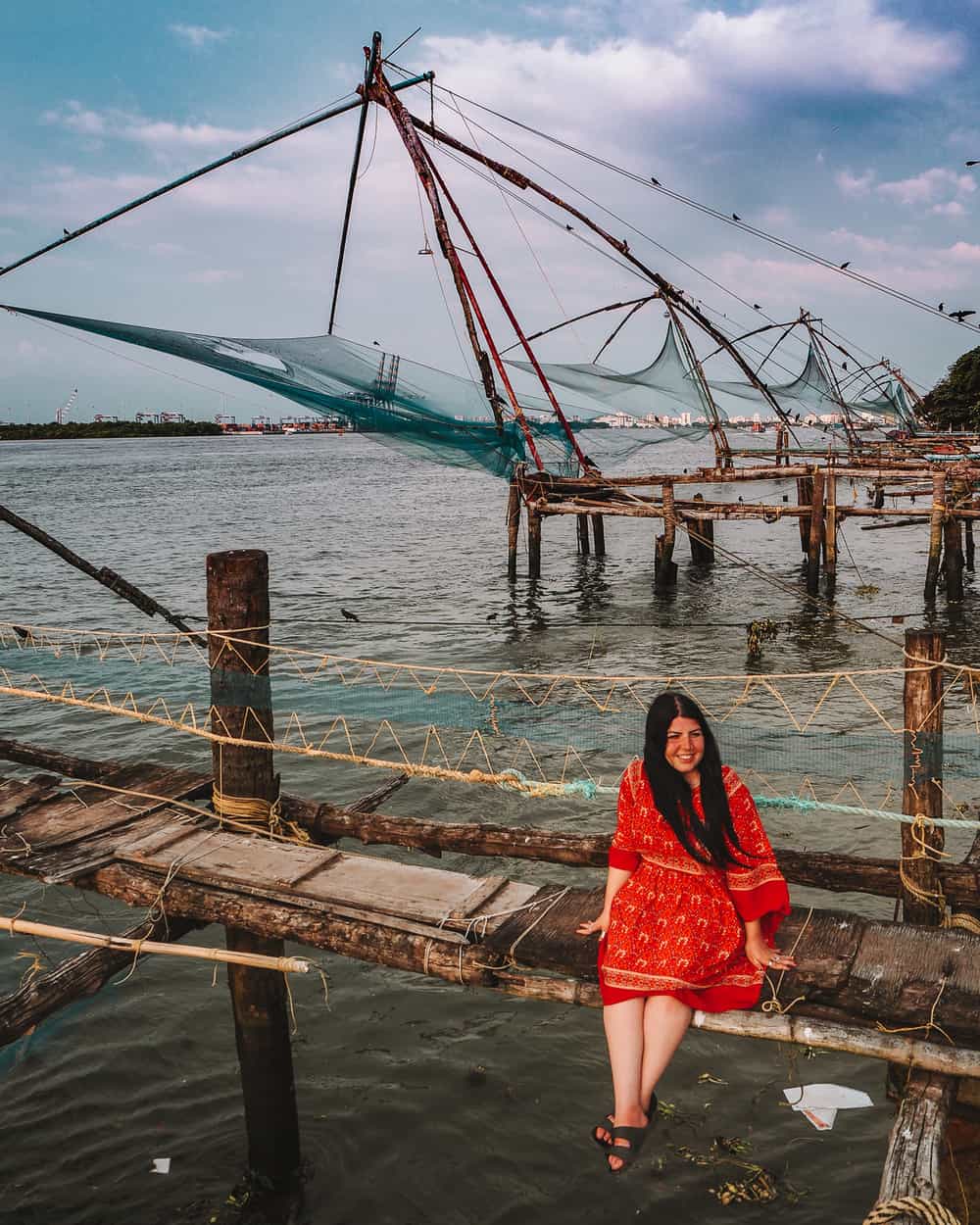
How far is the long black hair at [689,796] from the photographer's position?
3.09m

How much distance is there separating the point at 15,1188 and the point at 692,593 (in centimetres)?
1493

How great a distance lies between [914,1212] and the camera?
2348mm

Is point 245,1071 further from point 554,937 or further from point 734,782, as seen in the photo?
point 734,782

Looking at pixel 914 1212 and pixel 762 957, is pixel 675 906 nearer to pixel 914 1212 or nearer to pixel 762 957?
Result: pixel 762 957

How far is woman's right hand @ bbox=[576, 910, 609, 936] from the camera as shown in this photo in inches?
126

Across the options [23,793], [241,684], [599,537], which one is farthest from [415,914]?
[599,537]

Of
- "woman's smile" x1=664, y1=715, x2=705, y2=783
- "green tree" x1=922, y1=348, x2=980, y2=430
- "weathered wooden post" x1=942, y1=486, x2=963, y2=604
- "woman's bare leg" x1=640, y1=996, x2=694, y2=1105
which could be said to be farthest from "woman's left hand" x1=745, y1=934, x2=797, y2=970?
"green tree" x1=922, y1=348, x2=980, y2=430

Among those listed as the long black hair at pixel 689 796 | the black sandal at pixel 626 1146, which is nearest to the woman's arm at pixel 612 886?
the long black hair at pixel 689 796

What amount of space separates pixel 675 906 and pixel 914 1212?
1021 millimetres

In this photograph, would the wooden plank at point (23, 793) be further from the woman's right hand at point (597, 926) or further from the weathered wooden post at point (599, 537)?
the weathered wooden post at point (599, 537)

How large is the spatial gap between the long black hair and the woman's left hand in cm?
25

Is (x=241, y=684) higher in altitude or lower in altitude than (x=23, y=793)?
higher

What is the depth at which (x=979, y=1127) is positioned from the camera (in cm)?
330

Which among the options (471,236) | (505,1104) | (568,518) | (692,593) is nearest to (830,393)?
(692,593)
